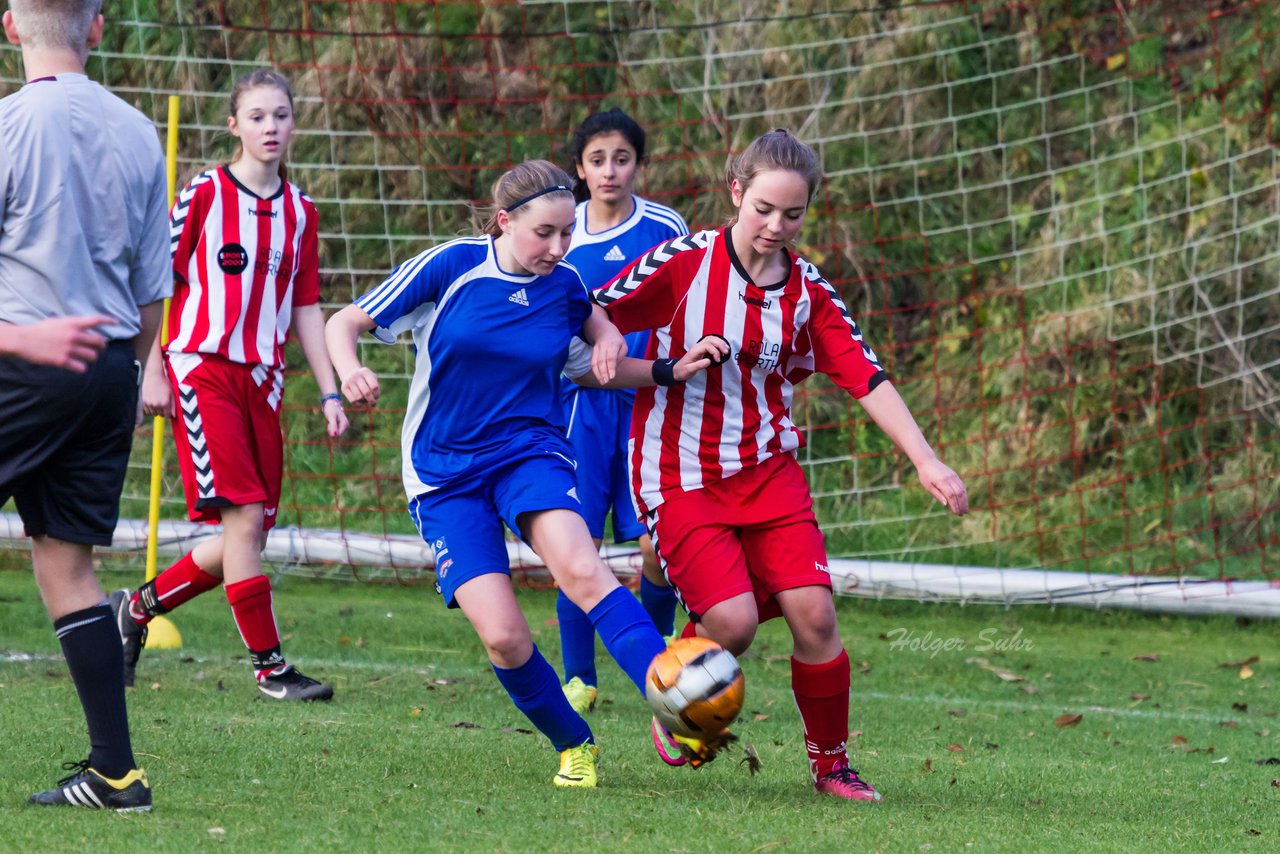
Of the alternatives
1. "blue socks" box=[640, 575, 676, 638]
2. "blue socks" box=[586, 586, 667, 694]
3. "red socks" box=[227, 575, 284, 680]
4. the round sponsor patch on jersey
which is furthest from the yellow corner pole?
"blue socks" box=[586, 586, 667, 694]

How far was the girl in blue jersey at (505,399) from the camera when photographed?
408cm

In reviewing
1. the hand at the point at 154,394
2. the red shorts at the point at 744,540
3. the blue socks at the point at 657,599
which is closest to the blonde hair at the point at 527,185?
the red shorts at the point at 744,540

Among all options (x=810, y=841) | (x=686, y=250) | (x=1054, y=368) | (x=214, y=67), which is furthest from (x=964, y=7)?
(x=810, y=841)

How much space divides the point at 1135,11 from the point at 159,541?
6.82 meters

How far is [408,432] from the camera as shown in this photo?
4.31m

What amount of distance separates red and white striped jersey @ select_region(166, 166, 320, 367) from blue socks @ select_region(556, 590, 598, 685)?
1.40 m

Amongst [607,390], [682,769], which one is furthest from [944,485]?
[607,390]

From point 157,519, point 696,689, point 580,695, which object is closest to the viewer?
point 696,689

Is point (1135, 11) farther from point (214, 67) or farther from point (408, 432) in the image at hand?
point (408, 432)

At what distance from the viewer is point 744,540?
4258mm

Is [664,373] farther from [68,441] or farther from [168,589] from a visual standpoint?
[168,589]

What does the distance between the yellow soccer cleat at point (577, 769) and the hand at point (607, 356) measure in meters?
0.95

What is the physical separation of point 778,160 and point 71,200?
1.71 metres

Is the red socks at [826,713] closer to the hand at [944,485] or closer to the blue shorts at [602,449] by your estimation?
the hand at [944,485]
